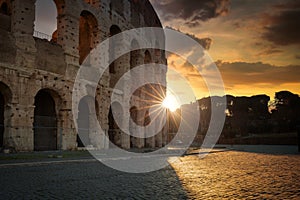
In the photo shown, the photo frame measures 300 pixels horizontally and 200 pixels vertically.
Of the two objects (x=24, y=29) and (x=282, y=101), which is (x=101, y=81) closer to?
(x=24, y=29)

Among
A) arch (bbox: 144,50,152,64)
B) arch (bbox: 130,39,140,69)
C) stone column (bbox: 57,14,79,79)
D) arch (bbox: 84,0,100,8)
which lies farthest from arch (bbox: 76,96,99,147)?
arch (bbox: 144,50,152,64)

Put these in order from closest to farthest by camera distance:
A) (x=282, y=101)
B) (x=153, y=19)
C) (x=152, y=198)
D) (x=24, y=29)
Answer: (x=152, y=198) < (x=24, y=29) < (x=153, y=19) < (x=282, y=101)

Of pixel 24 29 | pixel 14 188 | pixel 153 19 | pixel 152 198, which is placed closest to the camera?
pixel 152 198

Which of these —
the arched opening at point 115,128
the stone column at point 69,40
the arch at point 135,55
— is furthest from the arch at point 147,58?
the stone column at point 69,40

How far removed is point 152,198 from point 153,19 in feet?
95.3

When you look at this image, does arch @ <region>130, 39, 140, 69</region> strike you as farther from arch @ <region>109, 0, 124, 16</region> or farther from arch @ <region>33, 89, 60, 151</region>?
arch @ <region>33, 89, 60, 151</region>

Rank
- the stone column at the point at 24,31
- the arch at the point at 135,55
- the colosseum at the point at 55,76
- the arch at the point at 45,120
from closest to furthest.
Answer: the colosseum at the point at 55,76, the stone column at the point at 24,31, the arch at the point at 45,120, the arch at the point at 135,55

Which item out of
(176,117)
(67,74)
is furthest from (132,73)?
(176,117)

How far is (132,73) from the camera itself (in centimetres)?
2506

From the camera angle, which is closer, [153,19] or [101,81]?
[101,81]

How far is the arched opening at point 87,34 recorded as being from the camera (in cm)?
2052

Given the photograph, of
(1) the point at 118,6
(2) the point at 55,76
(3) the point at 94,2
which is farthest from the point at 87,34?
(2) the point at 55,76

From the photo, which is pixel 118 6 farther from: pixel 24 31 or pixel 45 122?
pixel 45 122

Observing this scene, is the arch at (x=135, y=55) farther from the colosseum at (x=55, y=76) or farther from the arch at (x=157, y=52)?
the arch at (x=157, y=52)
